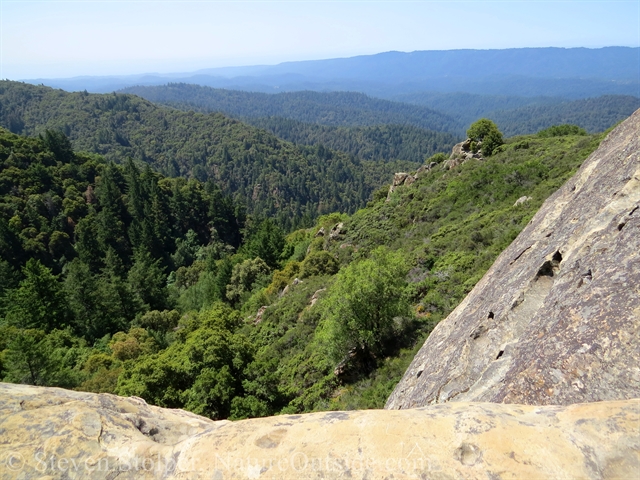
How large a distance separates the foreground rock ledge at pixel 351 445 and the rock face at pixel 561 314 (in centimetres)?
154

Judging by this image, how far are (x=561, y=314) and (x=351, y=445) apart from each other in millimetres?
5585

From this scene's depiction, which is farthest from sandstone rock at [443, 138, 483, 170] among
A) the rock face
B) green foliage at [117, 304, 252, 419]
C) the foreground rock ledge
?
the foreground rock ledge

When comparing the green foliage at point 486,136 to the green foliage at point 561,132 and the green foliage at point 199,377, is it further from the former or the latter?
the green foliage at point 199,377

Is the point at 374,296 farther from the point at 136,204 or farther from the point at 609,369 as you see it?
the point at 136,204

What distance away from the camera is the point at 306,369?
2223 cm

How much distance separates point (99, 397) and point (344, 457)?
191 inches

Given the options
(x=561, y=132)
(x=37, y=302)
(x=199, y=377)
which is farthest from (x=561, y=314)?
(x=561, y=132)

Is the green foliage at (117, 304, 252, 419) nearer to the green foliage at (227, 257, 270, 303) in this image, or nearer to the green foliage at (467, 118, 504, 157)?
the green foliage at (227, 257, 270, 303)

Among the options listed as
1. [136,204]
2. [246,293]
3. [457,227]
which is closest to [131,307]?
[246,293]

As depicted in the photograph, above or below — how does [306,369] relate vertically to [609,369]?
below

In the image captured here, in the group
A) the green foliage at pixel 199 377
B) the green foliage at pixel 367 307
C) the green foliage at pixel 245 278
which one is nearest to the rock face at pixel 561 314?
Result: the green foliage at pixel 367 307

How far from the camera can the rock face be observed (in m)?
6.36

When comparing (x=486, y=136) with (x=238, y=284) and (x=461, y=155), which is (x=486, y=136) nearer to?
(x=461, y=155)

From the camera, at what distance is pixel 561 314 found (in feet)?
25.3
